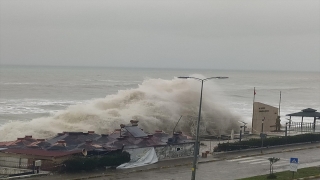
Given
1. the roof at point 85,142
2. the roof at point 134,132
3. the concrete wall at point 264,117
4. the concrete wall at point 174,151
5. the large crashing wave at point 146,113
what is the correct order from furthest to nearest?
the concrete wall at point 264,117, the large crashing wave at point 146,113, the roof at point 134,132, the concrete wall at point 174,151, the roof at point 85,142

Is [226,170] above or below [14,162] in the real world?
above

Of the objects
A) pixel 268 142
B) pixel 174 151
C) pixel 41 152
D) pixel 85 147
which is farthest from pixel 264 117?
pixel 41 152

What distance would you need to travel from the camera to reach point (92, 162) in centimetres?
3238

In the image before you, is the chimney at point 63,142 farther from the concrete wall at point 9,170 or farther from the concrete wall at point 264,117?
the concrete wall at point 264,117

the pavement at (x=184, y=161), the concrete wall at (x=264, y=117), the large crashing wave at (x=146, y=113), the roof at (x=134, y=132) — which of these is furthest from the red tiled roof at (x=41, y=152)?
the concrete wall at (x=264, y=117)

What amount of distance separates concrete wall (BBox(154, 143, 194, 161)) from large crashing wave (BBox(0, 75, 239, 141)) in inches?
560

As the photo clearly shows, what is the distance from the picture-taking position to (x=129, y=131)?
38.1 m

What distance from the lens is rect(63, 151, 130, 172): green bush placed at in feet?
104

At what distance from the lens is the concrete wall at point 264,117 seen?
54.1 meters

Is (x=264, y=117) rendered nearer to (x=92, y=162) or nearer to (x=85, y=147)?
(x=85, y=147)

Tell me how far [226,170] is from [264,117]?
70.6 ft

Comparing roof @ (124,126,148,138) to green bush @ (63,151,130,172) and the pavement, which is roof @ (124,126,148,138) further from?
green bush @ (63,151,130,172)

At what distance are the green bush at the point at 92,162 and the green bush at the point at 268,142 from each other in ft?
32.5

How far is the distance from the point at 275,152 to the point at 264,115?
42.2 ft
